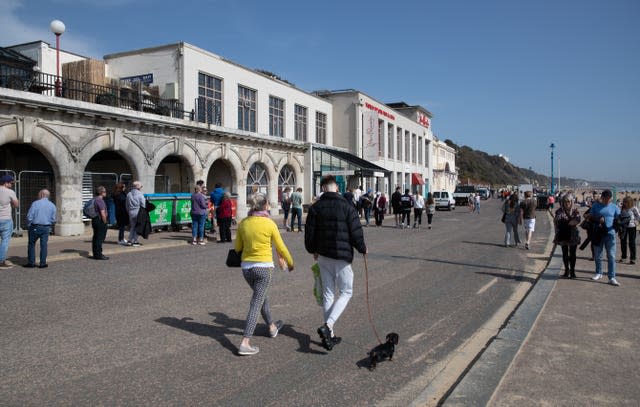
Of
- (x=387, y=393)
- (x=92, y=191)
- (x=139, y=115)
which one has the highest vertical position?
(x=139, y=115)

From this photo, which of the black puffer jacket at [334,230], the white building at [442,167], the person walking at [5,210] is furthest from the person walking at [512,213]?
the white building at [442,167]

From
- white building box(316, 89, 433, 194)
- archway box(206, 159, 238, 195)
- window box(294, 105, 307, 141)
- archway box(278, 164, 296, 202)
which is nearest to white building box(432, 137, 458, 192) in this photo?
white building box(316, 89, 433, 194)

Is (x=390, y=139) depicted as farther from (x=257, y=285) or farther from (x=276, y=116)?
(x=257, y=285)

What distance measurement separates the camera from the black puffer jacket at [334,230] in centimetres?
494

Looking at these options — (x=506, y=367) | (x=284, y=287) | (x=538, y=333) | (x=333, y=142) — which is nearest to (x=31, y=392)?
(x=506, y=367)

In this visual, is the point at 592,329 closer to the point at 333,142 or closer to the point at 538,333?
the point at 538,333

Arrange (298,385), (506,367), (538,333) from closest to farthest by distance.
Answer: (298,385) < (506,367) < (538,333)

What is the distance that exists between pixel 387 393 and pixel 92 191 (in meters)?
16.6

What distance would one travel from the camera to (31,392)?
3822 millimetres

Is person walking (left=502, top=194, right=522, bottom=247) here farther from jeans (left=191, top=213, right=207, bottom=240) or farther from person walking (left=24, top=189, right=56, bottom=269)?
person walking (left=24, top=189, right=56, bottom=269)

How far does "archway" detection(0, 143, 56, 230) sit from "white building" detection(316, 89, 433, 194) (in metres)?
19.3

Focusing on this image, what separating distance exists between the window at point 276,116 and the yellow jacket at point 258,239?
24045 millimetres

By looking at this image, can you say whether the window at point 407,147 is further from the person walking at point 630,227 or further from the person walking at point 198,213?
the person walking at point 630,227

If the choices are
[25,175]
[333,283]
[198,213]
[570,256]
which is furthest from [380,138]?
[333,283]
